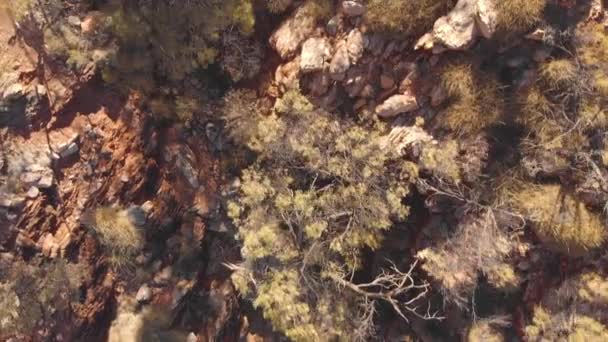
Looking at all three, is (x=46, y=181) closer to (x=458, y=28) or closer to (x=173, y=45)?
(x=173, y=45)

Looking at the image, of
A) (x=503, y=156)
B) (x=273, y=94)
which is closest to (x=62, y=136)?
(x=273, y=94)

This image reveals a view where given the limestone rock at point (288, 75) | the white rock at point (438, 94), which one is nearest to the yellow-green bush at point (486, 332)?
the white rock at point (438, 94)

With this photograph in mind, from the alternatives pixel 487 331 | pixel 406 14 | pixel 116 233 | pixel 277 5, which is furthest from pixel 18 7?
pixel 487 331

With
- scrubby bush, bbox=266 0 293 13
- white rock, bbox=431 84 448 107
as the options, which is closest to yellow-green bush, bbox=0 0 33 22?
scrubby bush, bbox=266 0 293 13

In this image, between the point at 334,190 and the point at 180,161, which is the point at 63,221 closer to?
the point at 180,161

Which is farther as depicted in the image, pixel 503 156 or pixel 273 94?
pixel 273 94

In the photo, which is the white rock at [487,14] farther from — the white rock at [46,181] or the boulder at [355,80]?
the white rock at [46,181]

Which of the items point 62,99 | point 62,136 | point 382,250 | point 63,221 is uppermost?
point 62,99
